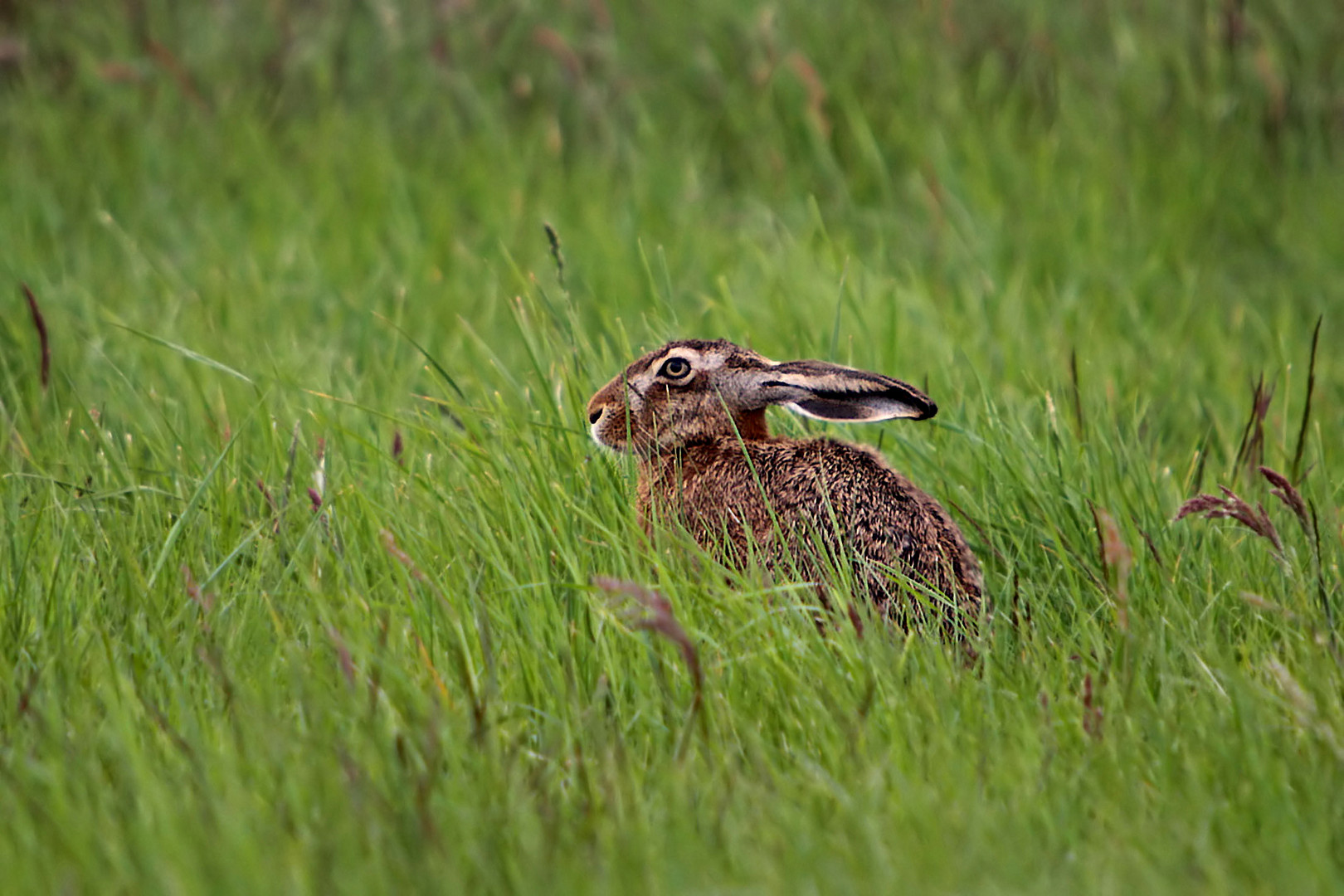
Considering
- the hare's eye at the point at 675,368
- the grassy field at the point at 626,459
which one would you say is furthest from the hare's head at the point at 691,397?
the grassy field at the point at 626,459

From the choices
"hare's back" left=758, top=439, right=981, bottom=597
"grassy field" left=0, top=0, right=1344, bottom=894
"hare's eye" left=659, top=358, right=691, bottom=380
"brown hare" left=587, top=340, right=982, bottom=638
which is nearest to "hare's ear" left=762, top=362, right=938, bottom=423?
"brown hare" left=587, top=340, right=982, bottom=638

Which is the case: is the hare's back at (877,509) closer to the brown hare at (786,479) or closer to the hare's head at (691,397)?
the brown hare at (786,479)

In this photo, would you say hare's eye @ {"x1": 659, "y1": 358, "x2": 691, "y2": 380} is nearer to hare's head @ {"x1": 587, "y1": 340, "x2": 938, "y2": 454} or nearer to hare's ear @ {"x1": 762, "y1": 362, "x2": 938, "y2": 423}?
hare's head @ {"x1": 587, "y1": 340, "x2": 938, "y2": 454}

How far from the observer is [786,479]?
11.7 ft

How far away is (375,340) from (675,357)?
1.74 meters

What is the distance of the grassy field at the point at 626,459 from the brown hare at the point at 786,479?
0.14m

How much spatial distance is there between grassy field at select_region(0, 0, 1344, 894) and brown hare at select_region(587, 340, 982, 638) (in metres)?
0.14

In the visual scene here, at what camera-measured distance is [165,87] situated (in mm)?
7762

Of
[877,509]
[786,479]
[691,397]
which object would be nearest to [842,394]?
[786,479]

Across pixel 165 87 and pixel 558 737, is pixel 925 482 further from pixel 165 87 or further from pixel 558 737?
pixel 165 87

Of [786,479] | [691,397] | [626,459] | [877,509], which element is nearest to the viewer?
[877,509]

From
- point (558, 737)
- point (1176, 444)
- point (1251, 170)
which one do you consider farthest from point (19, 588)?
point (1251, 170)

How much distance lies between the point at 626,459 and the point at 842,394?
1.87 feet

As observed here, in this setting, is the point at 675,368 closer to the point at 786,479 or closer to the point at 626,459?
the point at 626,459
